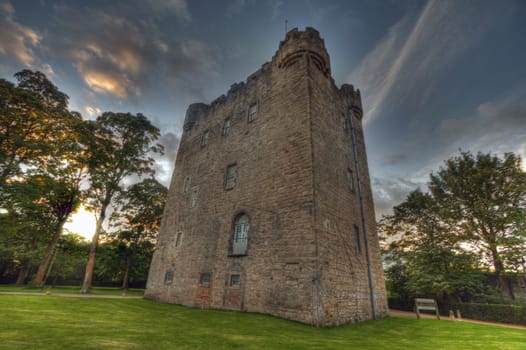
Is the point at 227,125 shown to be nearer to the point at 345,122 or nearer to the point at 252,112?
the point at 252,112

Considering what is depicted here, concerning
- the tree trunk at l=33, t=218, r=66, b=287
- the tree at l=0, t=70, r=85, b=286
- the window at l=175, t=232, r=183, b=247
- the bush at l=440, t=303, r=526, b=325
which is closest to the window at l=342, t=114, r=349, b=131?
the window at l=175, t=232, r=183, b=247

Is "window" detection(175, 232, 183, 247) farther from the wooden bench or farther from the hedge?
the hedge

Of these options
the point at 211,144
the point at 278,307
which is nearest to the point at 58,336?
the point at 278,307

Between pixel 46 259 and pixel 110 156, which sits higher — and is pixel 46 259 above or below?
below

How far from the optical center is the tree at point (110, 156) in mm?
21344

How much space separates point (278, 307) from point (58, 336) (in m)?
6.75

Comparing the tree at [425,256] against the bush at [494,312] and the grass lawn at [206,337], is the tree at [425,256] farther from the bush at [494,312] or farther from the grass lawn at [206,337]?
the grass lawn at [206,337]

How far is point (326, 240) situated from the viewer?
980 centimetres

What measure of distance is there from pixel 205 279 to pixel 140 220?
21.1 metres

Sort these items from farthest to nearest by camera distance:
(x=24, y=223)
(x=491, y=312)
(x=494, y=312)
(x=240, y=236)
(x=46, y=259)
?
(x=46, y=259), (x=24, y=223), (x=491, y=312), (x=494, y=312), (x=240, y=236)

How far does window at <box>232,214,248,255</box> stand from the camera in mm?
11859

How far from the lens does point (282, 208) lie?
35.0 ft

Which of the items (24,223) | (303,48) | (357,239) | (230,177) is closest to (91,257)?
(24,223)

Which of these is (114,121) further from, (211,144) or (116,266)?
(116,266)
